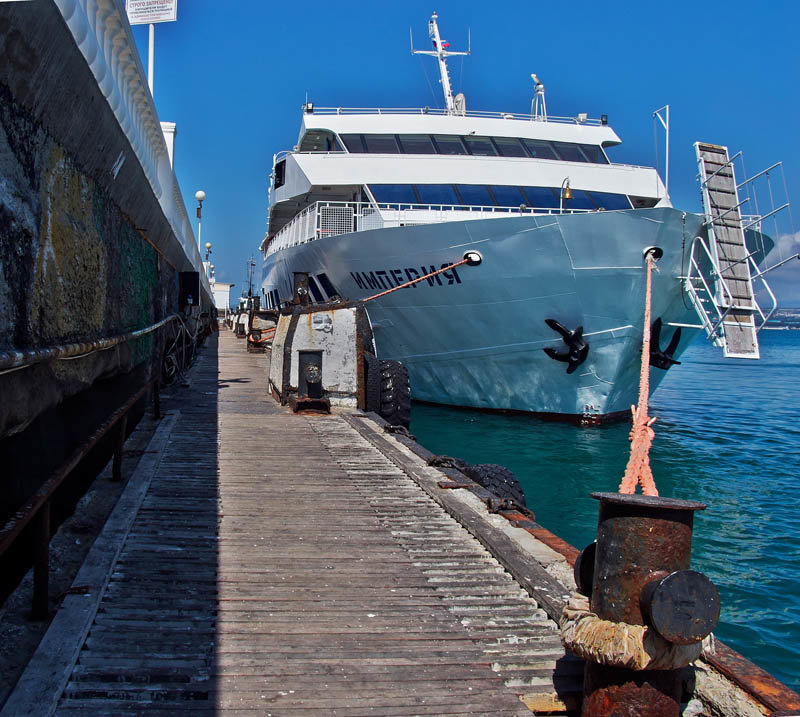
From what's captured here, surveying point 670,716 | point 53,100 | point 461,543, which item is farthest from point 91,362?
point 670,716

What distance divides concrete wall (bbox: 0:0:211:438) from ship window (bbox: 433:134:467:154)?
41.7 feet

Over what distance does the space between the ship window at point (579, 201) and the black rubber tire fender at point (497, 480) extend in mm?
11083

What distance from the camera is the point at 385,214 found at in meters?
17.0

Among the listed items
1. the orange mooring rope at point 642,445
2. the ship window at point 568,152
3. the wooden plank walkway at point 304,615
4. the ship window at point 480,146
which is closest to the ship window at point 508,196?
the ship window at point 480,146

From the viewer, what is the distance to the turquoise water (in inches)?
266

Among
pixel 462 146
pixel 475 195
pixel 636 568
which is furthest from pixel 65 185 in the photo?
pixel 462 146

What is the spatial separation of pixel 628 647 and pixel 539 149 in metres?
18.8

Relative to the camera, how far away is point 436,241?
47.8 ft

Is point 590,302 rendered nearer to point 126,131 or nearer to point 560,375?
point 560,375

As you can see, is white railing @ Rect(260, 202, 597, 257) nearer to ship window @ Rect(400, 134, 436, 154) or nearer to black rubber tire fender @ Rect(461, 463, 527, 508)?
ship window @ Rect(400, 134, 436, 154)

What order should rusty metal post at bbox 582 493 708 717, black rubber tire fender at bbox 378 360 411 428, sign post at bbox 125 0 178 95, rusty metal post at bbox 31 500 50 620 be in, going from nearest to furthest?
rusty metal post at bbox 582 493 708 717, rusty metal post at bbox 31 500 50 620, sign post at bbox 125 0 178 95, black rubber tire fender at bbox 378 360 411 428

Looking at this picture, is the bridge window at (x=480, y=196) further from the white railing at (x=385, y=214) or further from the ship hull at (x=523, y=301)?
the ship hull at (x=523, y=301)

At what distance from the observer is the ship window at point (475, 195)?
17.5 m

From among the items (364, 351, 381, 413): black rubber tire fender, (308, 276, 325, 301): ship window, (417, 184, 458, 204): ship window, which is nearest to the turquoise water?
(364, 351, 381, 413): black rubber tire fender
